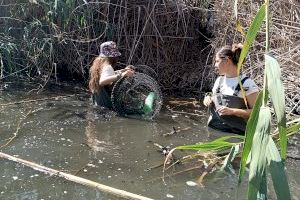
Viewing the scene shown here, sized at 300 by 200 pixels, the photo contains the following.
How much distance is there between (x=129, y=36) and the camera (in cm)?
795

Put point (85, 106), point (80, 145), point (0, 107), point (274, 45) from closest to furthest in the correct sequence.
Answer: point (80, 145), point (0, 107), point (85, 106), point (274, 45)

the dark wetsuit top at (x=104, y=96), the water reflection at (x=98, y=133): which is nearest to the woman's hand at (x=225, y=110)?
the water reflection at (x=98, y=133)

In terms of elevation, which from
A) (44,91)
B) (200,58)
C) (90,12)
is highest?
(90,12)

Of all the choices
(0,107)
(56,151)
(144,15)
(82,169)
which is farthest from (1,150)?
(144,15)

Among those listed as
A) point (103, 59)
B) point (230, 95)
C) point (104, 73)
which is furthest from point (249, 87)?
point (103, 59)

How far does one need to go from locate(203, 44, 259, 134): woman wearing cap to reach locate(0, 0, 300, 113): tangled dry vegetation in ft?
6.46

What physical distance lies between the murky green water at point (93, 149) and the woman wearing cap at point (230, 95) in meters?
0.34

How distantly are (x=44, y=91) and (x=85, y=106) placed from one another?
98cm

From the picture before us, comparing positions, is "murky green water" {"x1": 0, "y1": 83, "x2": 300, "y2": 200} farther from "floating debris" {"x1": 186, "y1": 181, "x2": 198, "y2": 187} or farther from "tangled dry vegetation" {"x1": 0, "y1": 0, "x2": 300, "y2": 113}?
"tangled dry vegetation" {"x1": 0, "y1": 0, "x2": 300, "y2": 113}

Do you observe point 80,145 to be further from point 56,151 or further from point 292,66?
point 292,66

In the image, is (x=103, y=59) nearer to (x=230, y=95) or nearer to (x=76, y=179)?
(x=230, y=95)

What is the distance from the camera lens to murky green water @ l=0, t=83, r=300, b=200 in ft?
12.5

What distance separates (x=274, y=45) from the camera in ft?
23.1

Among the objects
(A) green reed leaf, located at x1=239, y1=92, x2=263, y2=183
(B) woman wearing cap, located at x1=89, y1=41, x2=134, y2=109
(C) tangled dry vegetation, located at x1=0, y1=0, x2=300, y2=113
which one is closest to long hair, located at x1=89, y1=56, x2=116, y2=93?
(B) woman wearing cap, located at x1=89, y1=41, x2=134, y2=109
